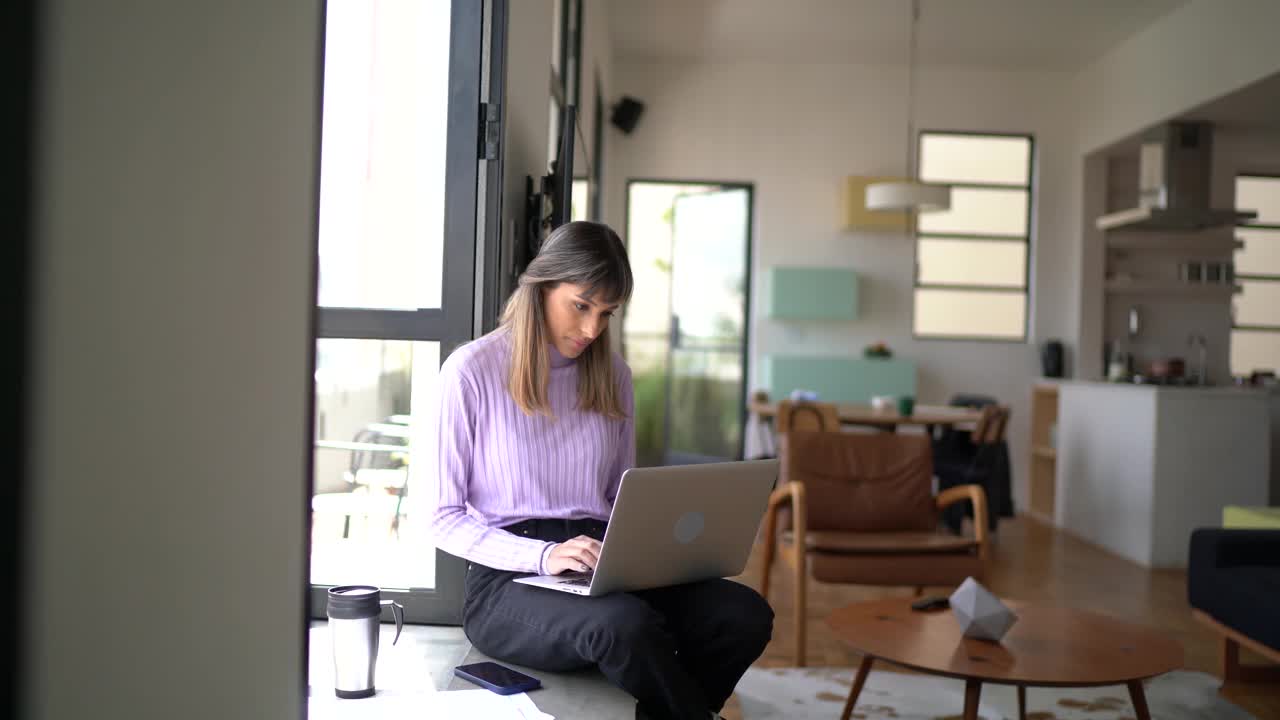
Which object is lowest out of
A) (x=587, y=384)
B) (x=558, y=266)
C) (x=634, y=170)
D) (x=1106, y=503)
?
(x=1106, y=503)

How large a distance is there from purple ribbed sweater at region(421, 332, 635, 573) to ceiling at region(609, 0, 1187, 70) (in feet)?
18.8

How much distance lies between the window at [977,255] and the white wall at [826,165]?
0.46 feet

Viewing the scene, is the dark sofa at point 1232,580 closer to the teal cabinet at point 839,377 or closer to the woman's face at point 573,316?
the woman's face at point 573,316

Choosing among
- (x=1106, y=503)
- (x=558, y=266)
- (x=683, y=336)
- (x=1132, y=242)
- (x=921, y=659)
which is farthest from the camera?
(x=683, y=336)

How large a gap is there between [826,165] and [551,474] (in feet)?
22.8

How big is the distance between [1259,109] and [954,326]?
2.76 meters

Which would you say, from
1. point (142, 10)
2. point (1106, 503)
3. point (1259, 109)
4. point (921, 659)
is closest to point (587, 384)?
point (921, 659)

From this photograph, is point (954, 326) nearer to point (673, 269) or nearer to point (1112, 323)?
point (1112, 323)

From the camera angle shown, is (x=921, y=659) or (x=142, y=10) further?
(x=921, y=659)

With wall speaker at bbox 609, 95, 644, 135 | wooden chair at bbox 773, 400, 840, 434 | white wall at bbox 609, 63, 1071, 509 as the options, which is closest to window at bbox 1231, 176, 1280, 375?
white wall at bbox 609, 63, 1071, 509

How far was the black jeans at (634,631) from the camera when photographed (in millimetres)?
1885

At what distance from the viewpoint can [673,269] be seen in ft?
29.2

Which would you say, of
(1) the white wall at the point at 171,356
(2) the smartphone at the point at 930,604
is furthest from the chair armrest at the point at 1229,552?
(1) the white wall at the point at 171,356

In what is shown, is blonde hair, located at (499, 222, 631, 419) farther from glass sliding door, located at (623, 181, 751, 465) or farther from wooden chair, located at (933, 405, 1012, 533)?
glass sliding door, located at (623, 181, 751, 465)
